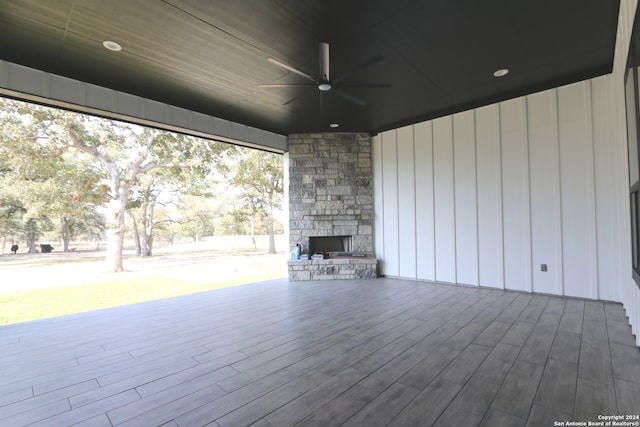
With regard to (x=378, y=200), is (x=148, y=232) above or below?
below

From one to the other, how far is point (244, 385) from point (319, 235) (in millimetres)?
3882

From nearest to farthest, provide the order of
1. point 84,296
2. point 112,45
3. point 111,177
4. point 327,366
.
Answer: point 327,366
point 112,45
point 84,296
point 111,177

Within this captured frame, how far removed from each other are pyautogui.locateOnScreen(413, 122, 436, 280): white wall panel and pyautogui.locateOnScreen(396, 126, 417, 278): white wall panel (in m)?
0.08

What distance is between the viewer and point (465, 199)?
462 centimetres

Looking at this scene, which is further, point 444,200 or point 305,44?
point 444,200

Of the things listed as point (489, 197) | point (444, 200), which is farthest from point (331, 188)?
point (489, 197)

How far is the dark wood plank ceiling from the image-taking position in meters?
2.39

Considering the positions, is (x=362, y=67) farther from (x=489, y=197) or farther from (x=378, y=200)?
(x=378, y=200)

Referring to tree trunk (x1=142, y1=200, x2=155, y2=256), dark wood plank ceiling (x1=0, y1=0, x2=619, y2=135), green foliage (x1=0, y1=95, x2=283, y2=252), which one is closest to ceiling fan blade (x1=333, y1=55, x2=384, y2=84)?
dark wood plank ceiling (x1=0, y1=0, x2=619, y2=135)

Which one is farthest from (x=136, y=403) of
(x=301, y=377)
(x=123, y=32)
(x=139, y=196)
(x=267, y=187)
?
(x=267, y=187)

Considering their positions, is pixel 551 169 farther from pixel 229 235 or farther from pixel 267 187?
pixel 229 235

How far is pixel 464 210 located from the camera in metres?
4.62

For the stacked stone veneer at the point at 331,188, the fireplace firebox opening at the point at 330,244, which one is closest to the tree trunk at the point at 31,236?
the stacked stone veneer at the point at 331,188

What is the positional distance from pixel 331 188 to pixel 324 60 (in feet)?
9.74
